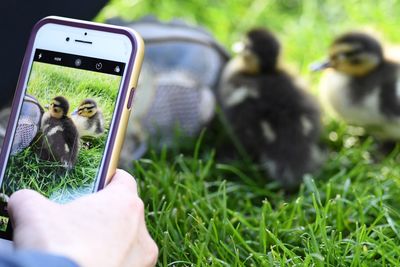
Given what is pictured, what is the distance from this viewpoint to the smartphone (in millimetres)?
910

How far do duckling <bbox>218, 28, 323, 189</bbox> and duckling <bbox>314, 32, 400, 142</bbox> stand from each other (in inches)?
5.2

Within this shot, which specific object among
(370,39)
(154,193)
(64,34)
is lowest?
(154,193)

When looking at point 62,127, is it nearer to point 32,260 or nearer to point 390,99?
point 32,260

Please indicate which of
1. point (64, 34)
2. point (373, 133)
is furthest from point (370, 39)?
point (64, 34)

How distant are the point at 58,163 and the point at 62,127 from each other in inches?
1.8

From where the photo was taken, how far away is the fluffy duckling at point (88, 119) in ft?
2.99

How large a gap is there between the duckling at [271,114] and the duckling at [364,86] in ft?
0.43

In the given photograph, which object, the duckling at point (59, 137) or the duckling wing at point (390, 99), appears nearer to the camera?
the duckling at point (59, 137)

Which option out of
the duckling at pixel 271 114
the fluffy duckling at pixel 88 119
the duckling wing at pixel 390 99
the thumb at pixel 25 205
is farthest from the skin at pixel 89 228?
the duckling wing at pixel 390 99

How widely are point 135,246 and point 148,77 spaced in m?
1.06

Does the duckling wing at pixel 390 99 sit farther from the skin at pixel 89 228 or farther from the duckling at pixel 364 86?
the skin at pixel 89 228

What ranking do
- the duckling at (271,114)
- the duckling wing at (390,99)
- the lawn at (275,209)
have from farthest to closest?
the duckling wing at (390,99) → the duckling at (271,114) → the lawn at (275,209)

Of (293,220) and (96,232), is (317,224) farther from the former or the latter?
(96,232)

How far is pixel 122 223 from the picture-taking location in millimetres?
786
